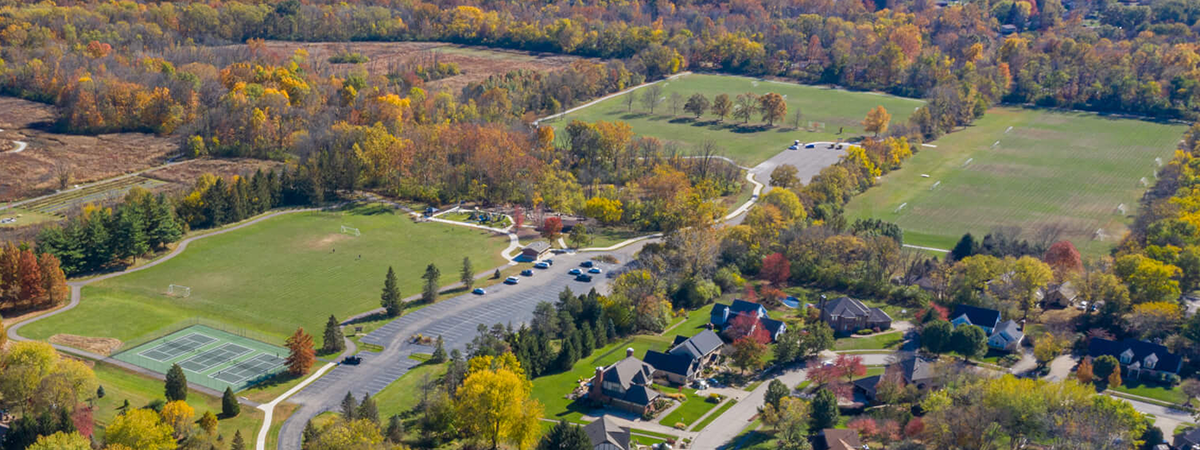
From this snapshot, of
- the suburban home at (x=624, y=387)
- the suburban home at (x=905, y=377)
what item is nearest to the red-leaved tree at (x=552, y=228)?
the suburban home at (x=624, y=387)

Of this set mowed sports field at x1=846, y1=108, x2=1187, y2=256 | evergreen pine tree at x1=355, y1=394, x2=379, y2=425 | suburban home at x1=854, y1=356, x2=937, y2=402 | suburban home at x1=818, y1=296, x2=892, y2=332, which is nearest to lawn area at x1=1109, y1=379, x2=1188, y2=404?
suburban home at x1=854, y1=356, x2=937, y2=402

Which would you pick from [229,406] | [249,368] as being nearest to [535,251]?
[249,368]

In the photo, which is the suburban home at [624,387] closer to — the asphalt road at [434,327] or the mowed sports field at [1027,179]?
the asphalt road at [434,327]

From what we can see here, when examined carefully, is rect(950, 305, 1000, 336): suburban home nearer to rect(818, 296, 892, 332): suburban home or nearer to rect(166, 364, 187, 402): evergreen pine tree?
rect(818, 296, 892, 332): suburban home

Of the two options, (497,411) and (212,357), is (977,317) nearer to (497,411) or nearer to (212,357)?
(497,411)

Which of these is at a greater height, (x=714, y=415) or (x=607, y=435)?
(x=607, y=435)

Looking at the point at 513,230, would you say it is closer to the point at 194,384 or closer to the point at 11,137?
the point at 194,384

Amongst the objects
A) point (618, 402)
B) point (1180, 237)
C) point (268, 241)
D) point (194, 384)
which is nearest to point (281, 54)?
point (268, 241)
